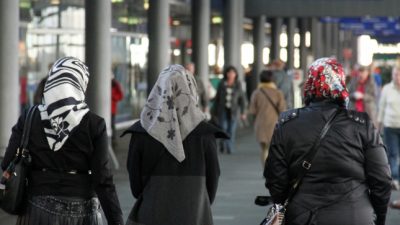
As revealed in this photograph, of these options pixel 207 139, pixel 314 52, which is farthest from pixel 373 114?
pixel 314 52

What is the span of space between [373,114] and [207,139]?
476 inches

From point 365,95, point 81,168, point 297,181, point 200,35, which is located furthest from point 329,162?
point 200,35

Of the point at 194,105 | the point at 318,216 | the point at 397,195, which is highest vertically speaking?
the point at 194,105

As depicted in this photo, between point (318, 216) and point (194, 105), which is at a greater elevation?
point (194, 105)

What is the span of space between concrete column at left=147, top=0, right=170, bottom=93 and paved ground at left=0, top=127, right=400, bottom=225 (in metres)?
1.65

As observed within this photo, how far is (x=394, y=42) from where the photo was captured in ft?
289

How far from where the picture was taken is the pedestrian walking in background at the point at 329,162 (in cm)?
623

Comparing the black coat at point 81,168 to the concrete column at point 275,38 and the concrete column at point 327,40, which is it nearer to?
the concrete column at point 275,38

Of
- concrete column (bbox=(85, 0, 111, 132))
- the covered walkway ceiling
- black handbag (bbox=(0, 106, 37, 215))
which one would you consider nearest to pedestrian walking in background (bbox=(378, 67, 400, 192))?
concrete column (bbox=(85, 0, 111, 132))

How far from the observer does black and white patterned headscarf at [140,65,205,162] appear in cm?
680

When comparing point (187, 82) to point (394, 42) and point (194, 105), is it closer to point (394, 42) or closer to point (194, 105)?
point (194, 105)

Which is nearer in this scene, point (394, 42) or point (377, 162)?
point (377, 162)

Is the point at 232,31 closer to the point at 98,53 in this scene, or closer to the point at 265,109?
the point at 98,53

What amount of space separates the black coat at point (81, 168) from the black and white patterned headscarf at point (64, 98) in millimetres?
44
